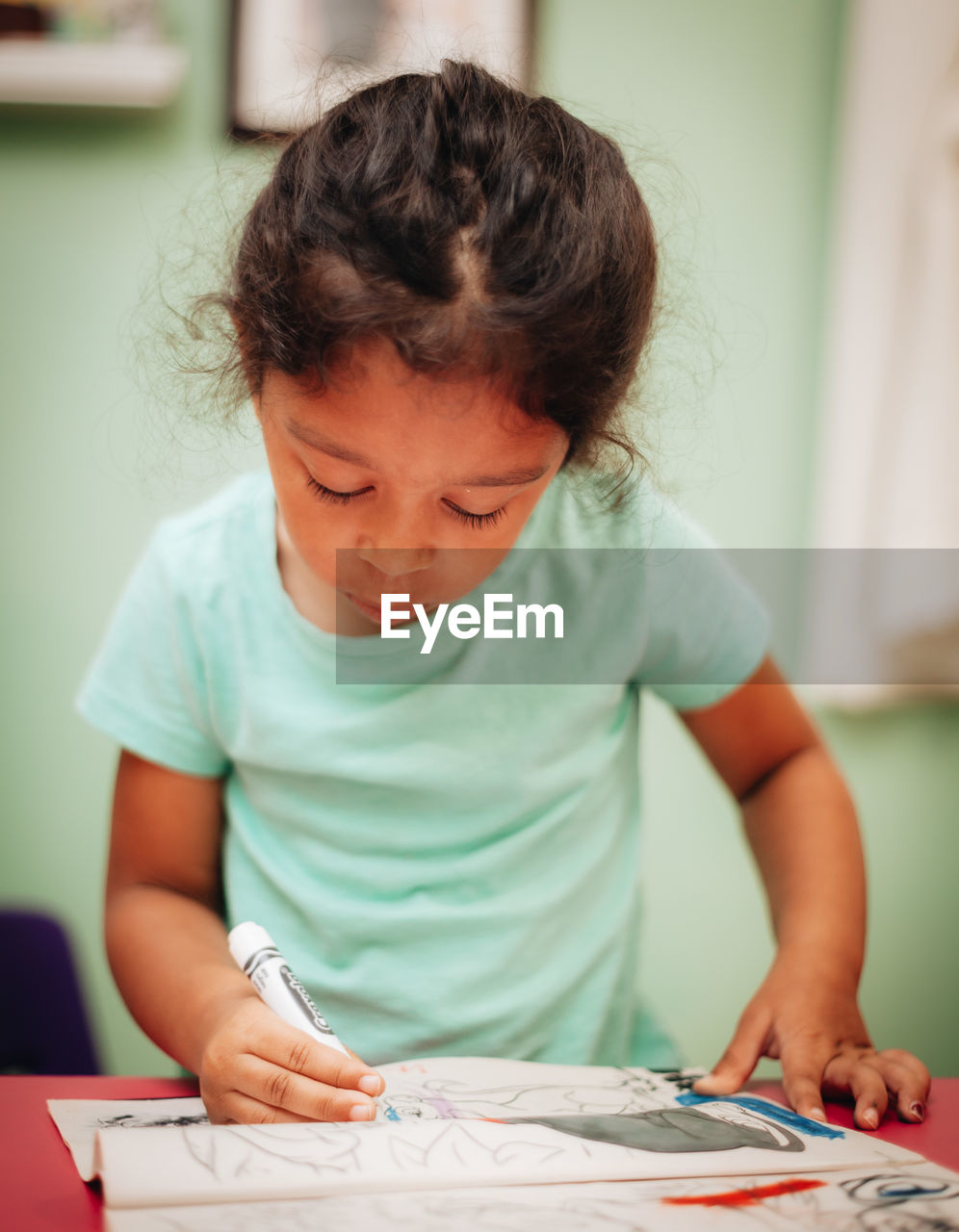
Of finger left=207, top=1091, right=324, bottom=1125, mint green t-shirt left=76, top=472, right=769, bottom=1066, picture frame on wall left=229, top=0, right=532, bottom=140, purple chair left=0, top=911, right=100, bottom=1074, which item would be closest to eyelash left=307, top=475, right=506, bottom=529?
mint green t-shirt left=76, top=472, right=769, bottom=1066

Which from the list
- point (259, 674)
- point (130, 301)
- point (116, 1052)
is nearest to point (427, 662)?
point (259, 674)

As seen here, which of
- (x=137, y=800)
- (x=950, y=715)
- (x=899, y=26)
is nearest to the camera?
(x=137, y=800)

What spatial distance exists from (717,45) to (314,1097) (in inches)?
38.6

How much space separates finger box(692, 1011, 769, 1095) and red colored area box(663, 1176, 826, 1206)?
4.3 inches

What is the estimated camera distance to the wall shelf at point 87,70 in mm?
920

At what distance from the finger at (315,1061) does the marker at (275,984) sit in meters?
0.01

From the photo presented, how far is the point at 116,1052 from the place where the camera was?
1091mm

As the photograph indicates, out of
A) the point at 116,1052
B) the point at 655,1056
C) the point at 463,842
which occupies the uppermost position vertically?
the point at 463,842

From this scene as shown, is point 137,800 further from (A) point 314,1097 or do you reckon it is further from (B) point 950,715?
(B) point 950,715

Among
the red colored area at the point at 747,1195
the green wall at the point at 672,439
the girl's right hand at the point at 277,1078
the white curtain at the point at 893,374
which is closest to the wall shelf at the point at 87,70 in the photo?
the green wall at the point at 672,439

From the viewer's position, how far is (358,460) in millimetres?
420

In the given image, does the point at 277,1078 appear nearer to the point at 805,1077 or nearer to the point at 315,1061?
the point at 315,1061

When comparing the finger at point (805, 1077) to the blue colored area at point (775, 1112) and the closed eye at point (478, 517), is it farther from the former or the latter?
the closed eye at point (478, 517)

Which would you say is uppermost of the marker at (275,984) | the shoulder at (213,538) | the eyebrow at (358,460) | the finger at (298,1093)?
the eyebrow at (358,460)
